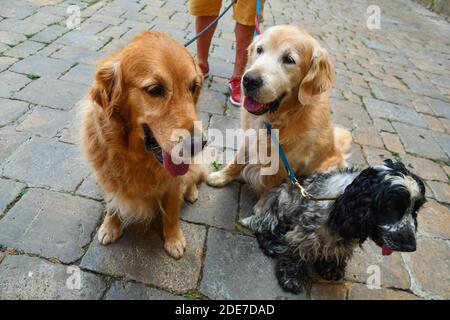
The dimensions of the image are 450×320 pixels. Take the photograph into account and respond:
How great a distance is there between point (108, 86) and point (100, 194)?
128 cm

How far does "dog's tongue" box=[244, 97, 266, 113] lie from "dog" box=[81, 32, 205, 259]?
641mm

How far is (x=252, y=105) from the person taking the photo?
2834 mm

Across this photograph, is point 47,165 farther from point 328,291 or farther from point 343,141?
point 343,141

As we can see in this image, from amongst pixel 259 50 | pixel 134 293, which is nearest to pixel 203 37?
pixel 259 50

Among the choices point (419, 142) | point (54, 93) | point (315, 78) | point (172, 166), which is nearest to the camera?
point (172, 166)

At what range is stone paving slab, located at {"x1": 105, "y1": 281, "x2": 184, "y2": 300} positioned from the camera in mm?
2355

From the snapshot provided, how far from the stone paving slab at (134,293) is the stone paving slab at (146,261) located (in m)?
0.05

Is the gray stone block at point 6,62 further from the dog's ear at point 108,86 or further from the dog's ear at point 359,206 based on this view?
the dog's ear at point 359,206

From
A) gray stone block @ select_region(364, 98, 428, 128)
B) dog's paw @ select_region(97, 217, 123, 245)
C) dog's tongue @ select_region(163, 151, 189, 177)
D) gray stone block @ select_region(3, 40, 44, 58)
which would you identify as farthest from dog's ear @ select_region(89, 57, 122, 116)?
gray stone block @ select_region(364, 98, 428, 128)

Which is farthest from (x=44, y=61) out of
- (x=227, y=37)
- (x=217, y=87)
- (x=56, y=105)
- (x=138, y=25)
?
(x=227, y=37)

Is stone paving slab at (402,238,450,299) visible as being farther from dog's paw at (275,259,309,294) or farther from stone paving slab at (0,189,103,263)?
stone paving slab at (0,189,103,263)

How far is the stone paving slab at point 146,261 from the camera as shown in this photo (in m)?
2.49
